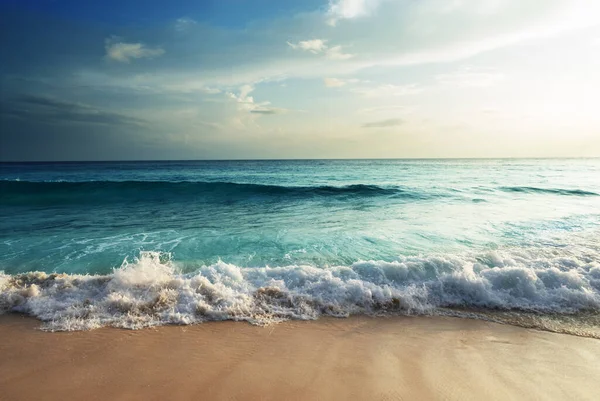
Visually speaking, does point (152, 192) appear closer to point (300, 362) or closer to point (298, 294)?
point (298, 294)

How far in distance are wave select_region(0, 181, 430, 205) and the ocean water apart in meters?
3.43

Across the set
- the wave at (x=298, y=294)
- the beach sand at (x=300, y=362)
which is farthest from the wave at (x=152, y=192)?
the beach sand at (x=300, y=362)

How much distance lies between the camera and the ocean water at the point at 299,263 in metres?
4.80

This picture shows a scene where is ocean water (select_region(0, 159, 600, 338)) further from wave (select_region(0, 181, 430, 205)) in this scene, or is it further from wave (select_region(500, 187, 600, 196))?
wave (select_region(500, 187, 600, 196))

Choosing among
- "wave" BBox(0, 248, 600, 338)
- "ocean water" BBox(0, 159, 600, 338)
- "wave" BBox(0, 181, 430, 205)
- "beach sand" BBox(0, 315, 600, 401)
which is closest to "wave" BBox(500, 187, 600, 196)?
"ocean water" BBox(0, 159, 600, 338)

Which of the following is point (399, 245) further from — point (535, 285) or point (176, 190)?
point (176, 190)

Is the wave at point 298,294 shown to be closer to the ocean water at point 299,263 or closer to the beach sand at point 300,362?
the ocean water at point 299,263

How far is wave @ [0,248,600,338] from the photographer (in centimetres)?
462

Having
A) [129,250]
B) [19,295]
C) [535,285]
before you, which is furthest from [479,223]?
[19,295]

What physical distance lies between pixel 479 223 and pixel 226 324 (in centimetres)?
982

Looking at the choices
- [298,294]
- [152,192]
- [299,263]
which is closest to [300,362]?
[298,294]

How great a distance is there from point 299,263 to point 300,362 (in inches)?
134

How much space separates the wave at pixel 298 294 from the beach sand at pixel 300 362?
0.30 m

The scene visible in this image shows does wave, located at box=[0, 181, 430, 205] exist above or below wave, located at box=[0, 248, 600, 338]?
above
